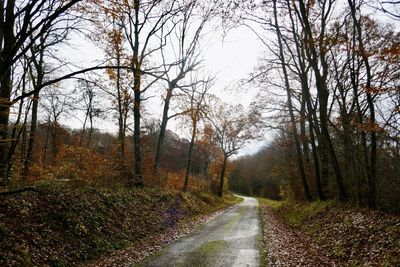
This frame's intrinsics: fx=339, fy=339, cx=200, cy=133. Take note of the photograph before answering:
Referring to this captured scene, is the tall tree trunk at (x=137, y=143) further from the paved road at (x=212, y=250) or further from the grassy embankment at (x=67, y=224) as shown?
the paved road at (x=212, y=250)

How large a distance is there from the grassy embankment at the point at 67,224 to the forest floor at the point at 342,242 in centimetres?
518

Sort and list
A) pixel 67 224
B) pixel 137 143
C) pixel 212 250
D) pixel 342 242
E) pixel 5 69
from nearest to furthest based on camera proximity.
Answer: pixel 5 69, pixel 67 224, pixel 342 242, pixel 212 250, pixel 137 143

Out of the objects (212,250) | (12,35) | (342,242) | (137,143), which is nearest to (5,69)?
(12,35)

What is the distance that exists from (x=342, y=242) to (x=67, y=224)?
27.7ft

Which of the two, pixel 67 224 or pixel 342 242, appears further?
pixel 342 242

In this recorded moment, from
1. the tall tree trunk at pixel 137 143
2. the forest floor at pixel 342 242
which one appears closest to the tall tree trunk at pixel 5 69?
the forest floor at pixel 342 242

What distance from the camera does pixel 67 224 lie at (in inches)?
401

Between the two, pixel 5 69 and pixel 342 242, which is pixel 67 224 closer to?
pixel 5 69

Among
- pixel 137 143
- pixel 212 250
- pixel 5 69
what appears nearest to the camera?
pixel 5 69

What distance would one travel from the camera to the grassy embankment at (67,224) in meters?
8.31

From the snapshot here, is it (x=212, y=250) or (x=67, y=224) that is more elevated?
(x=67, y=224)

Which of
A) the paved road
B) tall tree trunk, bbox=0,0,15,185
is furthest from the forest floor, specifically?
tall tree trunk, bbox=0,0,15,185

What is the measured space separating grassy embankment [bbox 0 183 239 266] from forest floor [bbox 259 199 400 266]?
518cm

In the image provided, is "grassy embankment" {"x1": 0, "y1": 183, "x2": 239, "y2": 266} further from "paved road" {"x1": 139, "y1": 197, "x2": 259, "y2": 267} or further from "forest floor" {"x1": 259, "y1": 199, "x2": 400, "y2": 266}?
"forest floor" {"x1": 259, "y1": 199, "x2": 400, "y2": 266}
